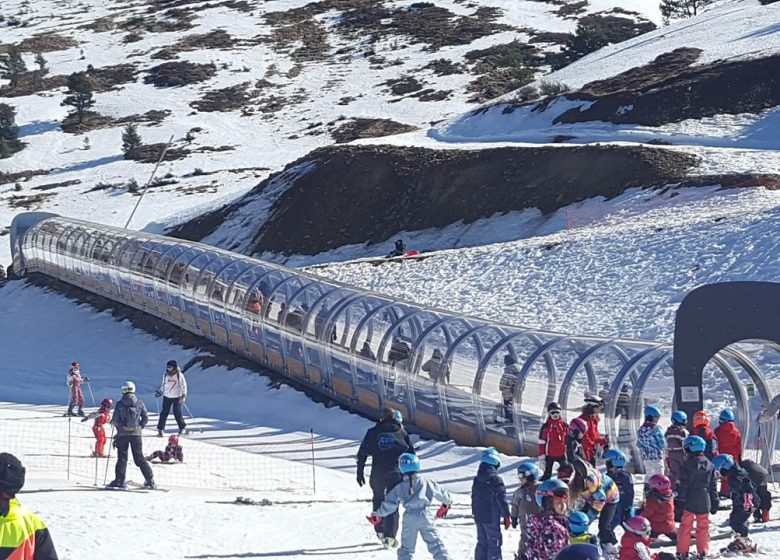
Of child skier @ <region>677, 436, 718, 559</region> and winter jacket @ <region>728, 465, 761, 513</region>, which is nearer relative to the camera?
child skier @ <region>677, 436, 718, 559</region>

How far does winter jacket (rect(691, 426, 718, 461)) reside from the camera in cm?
1289

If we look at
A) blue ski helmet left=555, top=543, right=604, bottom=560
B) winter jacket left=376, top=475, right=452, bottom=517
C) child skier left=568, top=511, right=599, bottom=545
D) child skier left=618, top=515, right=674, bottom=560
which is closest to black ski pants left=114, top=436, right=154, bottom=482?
winter jacket left=376, top=475, right=452, bottom=517

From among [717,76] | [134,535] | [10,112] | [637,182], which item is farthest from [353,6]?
[134,535]

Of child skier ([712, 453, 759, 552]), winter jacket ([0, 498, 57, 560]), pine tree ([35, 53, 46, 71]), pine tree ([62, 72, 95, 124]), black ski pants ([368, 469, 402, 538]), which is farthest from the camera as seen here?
pine tree ([35, 53, 46, 71])

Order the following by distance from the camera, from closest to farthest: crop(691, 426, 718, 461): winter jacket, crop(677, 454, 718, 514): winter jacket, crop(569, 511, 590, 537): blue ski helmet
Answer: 1. crop(569, 511, 590, 537): blue ski helmet
2. crop(677, 454, 718, 514): winter jacket
3. crop(691, 426, 718, 461): winter jacket

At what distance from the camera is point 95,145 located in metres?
82.9

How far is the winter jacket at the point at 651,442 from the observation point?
13.1 meters

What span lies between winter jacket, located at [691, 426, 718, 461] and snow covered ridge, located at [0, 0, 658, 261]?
151 ft

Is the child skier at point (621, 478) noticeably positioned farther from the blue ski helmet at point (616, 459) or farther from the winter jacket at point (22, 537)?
the winter jacket at point (22, 537)

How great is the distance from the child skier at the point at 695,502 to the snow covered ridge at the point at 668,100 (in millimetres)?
32405

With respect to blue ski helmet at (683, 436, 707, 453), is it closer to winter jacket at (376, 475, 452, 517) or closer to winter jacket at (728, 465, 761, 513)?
winter jacket at (728, 465, 761, 513)

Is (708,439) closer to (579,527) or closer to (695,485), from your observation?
(695,485)

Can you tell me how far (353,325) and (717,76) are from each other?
32.5m

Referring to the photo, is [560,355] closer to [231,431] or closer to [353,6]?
[231,431]
